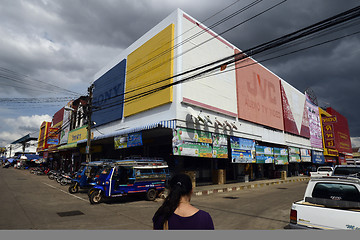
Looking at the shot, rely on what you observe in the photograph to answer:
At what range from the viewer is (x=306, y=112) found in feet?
128

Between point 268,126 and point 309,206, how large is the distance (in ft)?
79.9

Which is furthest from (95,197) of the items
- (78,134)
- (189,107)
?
Answer: (78,134)

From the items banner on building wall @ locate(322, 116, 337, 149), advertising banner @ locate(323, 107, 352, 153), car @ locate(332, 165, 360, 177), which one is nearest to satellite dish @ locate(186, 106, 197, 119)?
car @ locate(332, 165, 360, 177)

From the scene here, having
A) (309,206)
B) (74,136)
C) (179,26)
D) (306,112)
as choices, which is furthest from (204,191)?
(306,112)

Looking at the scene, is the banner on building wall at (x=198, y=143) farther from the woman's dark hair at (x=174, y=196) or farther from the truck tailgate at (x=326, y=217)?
the woman's dark hair at (x=174, y=196)

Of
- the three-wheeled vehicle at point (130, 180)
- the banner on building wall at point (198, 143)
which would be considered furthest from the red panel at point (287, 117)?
the three-wheeled vehicle at point (130, 180)

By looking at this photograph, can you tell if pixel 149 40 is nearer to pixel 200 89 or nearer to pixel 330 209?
pixel 200 89

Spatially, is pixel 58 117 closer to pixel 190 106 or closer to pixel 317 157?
pixel 190 106

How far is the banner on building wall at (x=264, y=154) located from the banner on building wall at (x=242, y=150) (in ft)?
2.96

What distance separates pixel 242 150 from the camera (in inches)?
829

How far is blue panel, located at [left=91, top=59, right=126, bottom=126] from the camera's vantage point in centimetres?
2309

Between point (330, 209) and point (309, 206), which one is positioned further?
point (309, 206)

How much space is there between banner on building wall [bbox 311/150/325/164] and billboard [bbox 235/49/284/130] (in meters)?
12.1

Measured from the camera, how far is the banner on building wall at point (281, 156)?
1051 inches
